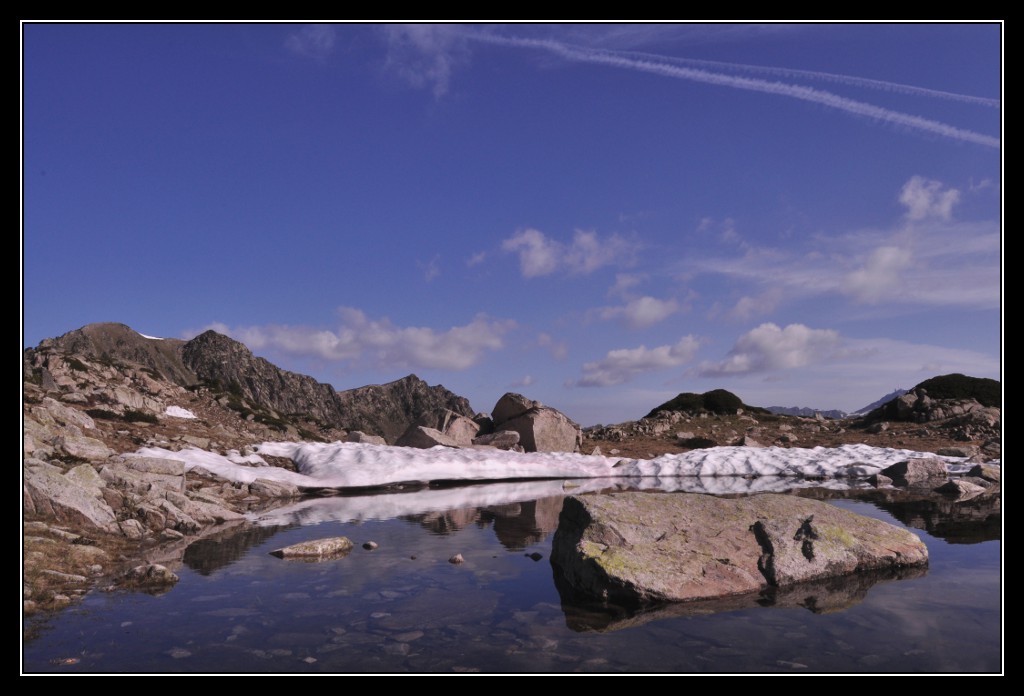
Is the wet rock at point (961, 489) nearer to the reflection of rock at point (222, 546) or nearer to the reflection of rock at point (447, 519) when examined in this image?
the reflection of rock at point (447, 519)

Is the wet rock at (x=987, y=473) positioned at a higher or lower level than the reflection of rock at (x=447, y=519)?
higher

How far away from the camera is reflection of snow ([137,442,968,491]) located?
3014 cm

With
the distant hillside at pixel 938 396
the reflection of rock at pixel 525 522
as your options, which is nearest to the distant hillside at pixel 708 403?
the distant hillside at pixel 938 396

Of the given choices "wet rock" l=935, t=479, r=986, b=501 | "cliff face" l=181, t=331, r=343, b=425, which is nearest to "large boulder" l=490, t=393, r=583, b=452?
"wet rock" l=935, t=479, r=986, b=501

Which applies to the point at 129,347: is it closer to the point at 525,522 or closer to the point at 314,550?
the point at 525,522

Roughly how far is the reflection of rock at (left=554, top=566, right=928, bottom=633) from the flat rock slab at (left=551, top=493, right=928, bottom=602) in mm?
198

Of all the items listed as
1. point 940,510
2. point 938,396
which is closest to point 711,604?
point 940,510

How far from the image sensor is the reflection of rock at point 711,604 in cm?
989

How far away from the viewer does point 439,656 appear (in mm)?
8492

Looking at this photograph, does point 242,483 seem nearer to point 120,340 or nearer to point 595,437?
point 595,437

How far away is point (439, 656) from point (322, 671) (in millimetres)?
1550

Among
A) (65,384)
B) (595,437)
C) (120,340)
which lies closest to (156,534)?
(65,384)

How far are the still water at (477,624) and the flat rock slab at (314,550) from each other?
13.4 inches

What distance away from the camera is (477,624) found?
988 cm
